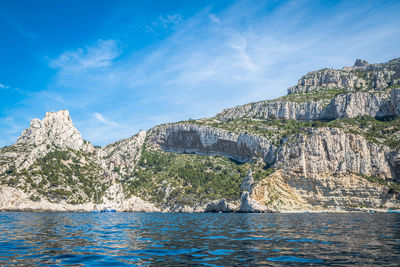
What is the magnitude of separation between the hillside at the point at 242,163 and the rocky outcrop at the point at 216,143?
67cm

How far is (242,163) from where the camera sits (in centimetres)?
17000

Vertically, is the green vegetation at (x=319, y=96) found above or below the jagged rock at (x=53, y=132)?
above

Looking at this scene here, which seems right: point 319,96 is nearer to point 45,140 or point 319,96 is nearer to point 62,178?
point 62,178

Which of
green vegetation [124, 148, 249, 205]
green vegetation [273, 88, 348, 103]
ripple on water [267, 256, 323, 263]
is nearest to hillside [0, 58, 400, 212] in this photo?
green vegetation [124, 148, 249, 205]

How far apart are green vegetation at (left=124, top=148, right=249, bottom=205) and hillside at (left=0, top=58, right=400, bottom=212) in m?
0.58

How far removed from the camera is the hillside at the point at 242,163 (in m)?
115

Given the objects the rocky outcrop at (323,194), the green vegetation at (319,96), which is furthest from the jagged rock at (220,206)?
the green vegetation at (319,96)

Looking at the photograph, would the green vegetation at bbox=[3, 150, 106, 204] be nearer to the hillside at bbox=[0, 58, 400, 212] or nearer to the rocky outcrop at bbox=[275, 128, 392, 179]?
the hillside at bbox=[0, 58, 400, 212]

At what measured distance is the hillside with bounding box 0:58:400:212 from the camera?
379 feet

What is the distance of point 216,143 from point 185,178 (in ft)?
109

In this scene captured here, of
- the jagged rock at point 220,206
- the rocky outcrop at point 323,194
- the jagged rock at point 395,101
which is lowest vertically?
the jagged rock at point 220,206

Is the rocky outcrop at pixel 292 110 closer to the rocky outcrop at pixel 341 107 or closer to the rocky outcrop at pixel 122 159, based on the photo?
the rocky outcrop at pixel 341 107

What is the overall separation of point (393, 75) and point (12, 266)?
708 feet

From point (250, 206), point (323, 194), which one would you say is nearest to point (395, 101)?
point (323, 194)
